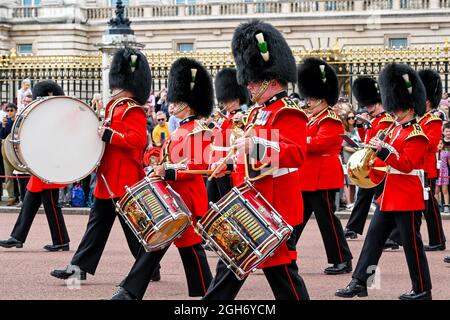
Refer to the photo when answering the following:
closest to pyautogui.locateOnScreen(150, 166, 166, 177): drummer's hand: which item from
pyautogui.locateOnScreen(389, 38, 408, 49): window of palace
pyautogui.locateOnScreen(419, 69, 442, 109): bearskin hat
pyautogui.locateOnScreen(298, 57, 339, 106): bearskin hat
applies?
pyautogui.locateOnScreen(298, 57, 339, 106): bearskin hat

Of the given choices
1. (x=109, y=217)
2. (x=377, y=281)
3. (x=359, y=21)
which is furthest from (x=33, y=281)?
(x=359, y=21)

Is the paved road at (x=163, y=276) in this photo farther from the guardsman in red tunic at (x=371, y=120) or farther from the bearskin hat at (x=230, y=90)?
the bearskin hat at (x=230, y=90)

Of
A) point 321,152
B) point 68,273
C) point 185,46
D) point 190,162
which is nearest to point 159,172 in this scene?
point 190,162

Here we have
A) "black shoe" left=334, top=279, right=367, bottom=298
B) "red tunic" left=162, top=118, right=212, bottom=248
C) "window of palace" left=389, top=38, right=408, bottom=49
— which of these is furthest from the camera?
"window of palace" left=389, top=38, right=408, bottom=49

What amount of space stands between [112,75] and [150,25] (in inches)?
859

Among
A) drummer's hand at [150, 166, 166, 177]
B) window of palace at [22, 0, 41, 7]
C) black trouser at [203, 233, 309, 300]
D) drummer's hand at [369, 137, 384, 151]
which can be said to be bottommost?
black trouser at [203, 233, 309, 300]

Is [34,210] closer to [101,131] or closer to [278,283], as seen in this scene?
[101,131]

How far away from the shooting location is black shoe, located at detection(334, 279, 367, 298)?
6.89 metres

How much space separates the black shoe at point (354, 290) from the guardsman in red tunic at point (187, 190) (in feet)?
2.93

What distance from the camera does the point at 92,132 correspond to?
7215mm

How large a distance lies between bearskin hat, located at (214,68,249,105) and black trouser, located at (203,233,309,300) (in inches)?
168

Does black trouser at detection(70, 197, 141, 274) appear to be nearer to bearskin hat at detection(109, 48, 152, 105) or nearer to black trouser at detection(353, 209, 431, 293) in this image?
bearskin hat at detection(109, 48, 152, 105)

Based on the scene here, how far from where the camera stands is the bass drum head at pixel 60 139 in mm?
7207

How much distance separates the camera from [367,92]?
31.8 ft
